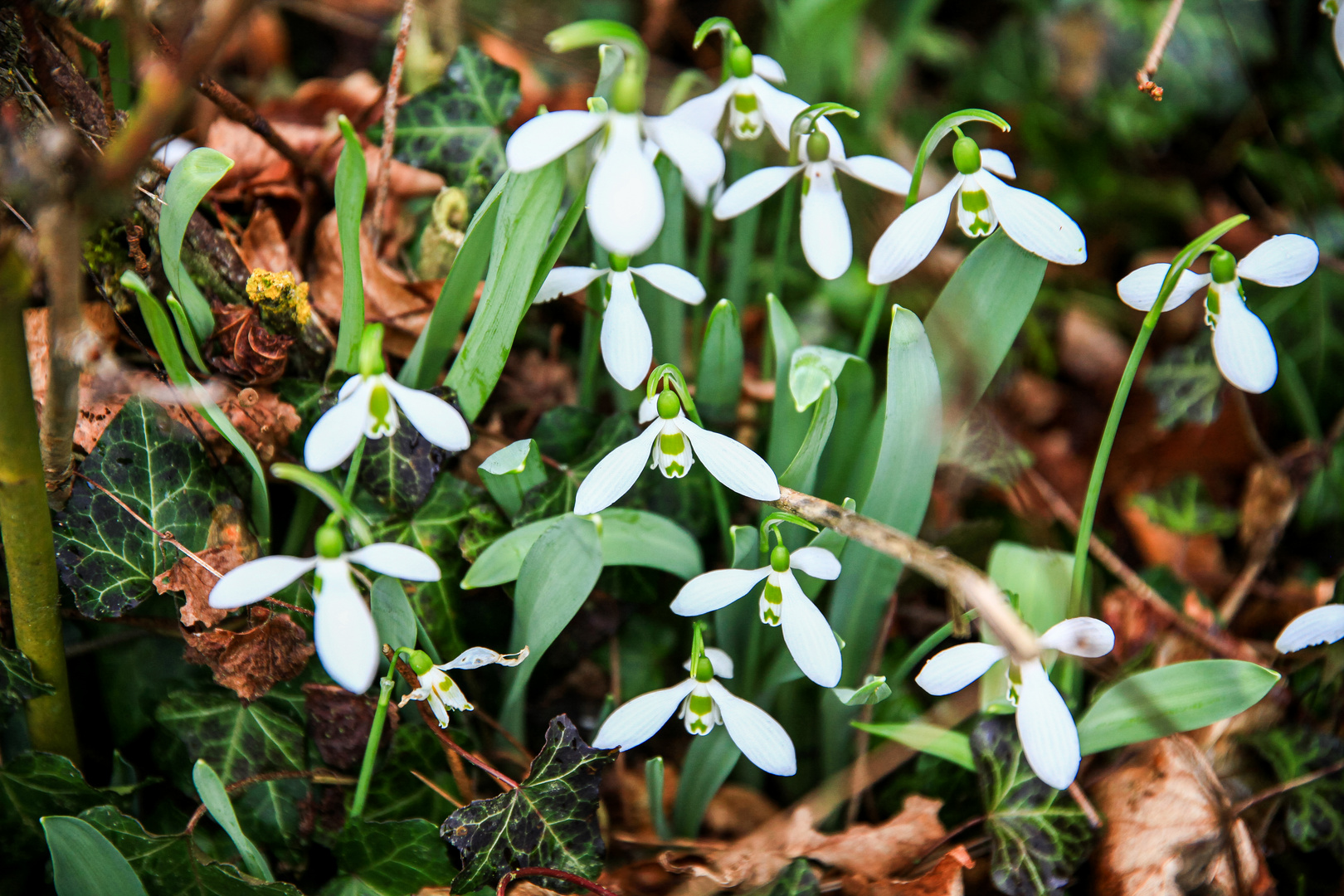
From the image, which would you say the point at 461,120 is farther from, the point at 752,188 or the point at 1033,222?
the point at 1033,222

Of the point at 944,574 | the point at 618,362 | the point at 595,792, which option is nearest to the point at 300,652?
the point at 595,792

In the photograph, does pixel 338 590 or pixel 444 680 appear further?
pixel 444 680

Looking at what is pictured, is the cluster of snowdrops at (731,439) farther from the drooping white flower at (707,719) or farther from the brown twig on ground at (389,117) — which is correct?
the brown twig on ground at (389,117)

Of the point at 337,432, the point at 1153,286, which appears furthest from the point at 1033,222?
the point at 337,432

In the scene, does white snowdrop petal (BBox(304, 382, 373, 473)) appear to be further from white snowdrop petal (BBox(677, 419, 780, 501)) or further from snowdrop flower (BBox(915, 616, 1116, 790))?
snowdrop flower (BBox(915, 616, 1116, 790))

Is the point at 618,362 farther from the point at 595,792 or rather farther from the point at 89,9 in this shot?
the point at 89,9

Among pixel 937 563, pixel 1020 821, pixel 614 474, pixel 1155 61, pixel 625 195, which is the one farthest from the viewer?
pixel 1020 821

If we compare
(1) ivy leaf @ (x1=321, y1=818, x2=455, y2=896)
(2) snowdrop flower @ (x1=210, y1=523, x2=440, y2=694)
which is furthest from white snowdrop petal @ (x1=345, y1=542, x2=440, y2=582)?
(1) ivy leaf @ (x1=321, y1=818, x2=455, y2=896)
